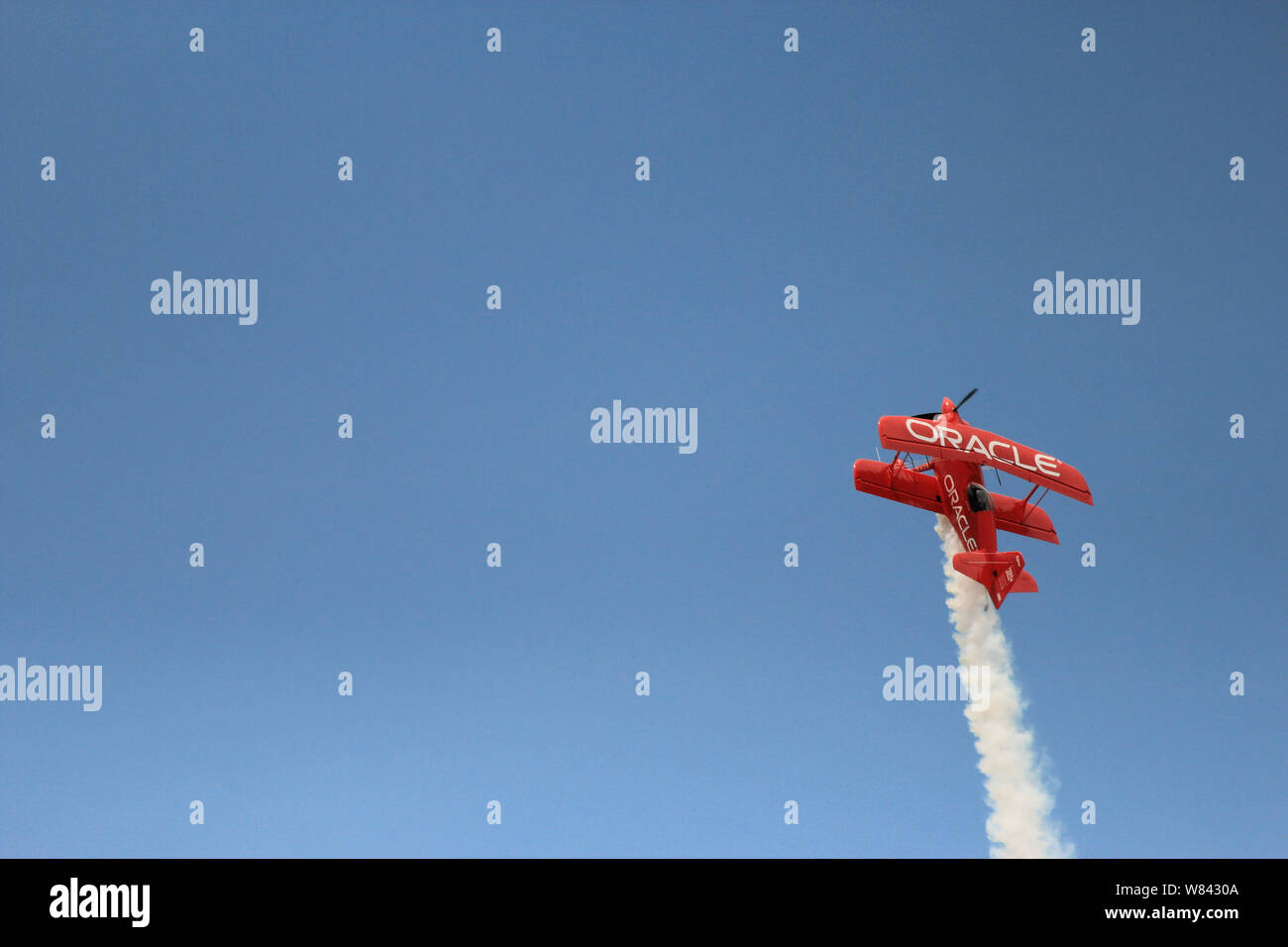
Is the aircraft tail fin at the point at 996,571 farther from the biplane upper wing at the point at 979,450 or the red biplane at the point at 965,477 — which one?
the biplane upper wing at the point at 979,450

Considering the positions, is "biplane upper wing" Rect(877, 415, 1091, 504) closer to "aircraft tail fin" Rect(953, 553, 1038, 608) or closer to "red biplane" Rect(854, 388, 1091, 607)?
"red biplane" Rect(854, 388, 1091, 607)

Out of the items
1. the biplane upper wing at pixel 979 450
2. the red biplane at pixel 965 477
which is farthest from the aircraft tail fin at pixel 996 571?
the biplane upper wing at pixel 979 450

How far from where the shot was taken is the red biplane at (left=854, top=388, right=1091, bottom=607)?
65.1 metres

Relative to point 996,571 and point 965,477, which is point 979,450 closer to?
point 965,477

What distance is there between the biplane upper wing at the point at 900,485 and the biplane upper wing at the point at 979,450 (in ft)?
9.70

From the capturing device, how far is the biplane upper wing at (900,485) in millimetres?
67625

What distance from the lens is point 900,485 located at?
68.0 m

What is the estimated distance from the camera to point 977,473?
6719 centimetres

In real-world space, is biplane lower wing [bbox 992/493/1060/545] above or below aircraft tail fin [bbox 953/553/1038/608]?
above

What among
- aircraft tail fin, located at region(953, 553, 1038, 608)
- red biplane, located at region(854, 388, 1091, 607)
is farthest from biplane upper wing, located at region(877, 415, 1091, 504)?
aircraft tail fin, located at region(953, 553, 1038, 608)

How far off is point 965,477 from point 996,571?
482cm
